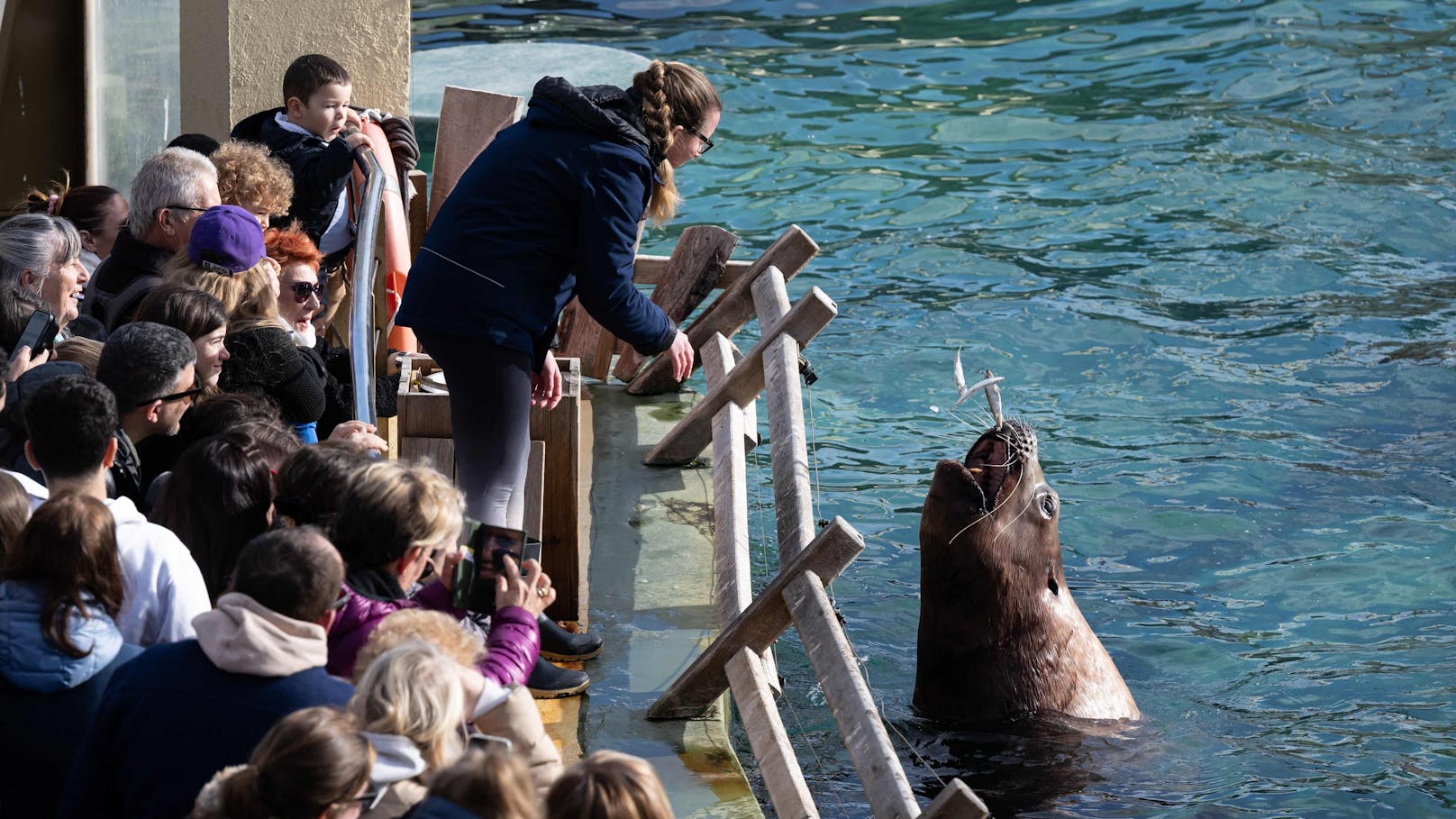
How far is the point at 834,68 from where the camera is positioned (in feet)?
57.9

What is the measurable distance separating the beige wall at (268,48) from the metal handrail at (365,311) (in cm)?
236

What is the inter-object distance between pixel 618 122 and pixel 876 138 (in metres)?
11.3

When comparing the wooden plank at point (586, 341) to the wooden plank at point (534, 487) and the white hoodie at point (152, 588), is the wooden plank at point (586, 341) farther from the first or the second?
the white hoodie at point (152, 588)

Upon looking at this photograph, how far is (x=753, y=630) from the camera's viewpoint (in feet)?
15.4

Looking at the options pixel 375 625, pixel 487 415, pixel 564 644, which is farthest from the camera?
pixel 564 644

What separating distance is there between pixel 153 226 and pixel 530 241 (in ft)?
4.12

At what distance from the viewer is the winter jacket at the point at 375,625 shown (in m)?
3.03

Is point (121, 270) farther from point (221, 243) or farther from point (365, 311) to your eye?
point (365, 311)

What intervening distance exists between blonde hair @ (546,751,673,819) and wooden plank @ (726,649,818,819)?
176cm

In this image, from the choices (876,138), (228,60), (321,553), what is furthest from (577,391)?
(876,138)

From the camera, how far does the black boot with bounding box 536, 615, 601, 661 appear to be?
16.3 feet

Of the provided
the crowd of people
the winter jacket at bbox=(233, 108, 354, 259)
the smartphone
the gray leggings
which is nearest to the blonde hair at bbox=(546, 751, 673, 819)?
the crowd of people

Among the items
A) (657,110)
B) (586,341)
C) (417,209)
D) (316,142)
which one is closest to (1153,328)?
(586,341)

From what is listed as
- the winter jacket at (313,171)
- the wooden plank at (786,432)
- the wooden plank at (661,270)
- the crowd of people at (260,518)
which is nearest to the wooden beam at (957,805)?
the crowd of people at (260,518)
